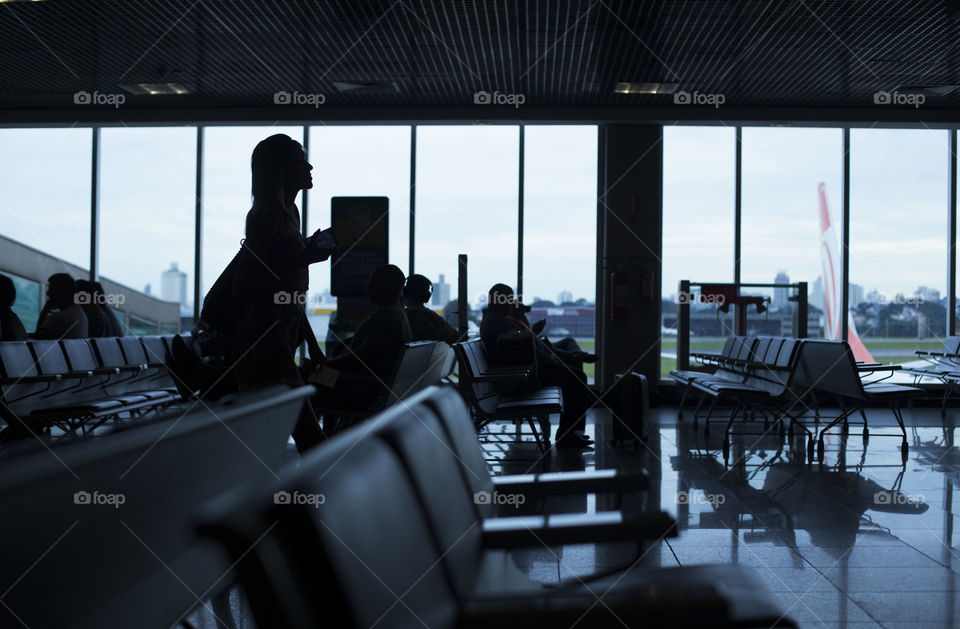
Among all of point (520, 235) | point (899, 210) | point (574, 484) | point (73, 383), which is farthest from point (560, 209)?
point (574, 484)

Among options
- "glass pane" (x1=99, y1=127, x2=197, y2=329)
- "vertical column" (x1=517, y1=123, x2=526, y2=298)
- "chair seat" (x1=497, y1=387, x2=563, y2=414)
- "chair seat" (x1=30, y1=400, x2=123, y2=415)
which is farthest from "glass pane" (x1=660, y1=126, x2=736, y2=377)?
"chair seat" (x1=30, y1=400, x2=123, y2=415)

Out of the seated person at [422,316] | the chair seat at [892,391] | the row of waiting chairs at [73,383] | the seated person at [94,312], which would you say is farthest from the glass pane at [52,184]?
the chair seat at [892,391]

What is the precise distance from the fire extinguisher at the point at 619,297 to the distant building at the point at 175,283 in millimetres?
5558

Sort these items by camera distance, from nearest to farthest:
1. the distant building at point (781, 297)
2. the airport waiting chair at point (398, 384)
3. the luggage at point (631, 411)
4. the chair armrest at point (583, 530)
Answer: the chair armrest at point (583, 530) → the airport waiting chair at point (398, 384) → the luggage at point (631, 411) → the distant building at point (781, 297)

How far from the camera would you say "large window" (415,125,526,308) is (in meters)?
9.16

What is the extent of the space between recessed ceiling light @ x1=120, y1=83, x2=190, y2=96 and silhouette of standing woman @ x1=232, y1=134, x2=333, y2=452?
6.66 metres

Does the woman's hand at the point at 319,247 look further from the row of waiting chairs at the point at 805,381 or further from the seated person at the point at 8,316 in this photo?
the row of waiting chairs at the point at 805,381

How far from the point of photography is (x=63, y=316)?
5.52m

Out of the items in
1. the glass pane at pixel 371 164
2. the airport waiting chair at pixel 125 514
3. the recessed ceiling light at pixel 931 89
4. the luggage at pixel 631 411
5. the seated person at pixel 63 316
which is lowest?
the luggage at pixel 631 411

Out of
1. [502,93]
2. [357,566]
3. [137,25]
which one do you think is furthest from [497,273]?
[357,566]

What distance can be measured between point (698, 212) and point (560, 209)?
1.78 metres

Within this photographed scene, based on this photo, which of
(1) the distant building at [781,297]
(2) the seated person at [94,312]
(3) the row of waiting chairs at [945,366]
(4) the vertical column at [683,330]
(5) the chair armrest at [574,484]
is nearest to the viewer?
(5) the chair armrest at [574,484]

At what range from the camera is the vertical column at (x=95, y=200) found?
9.20 metres

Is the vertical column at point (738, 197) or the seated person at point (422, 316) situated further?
the vertical column at point (738, 197)
